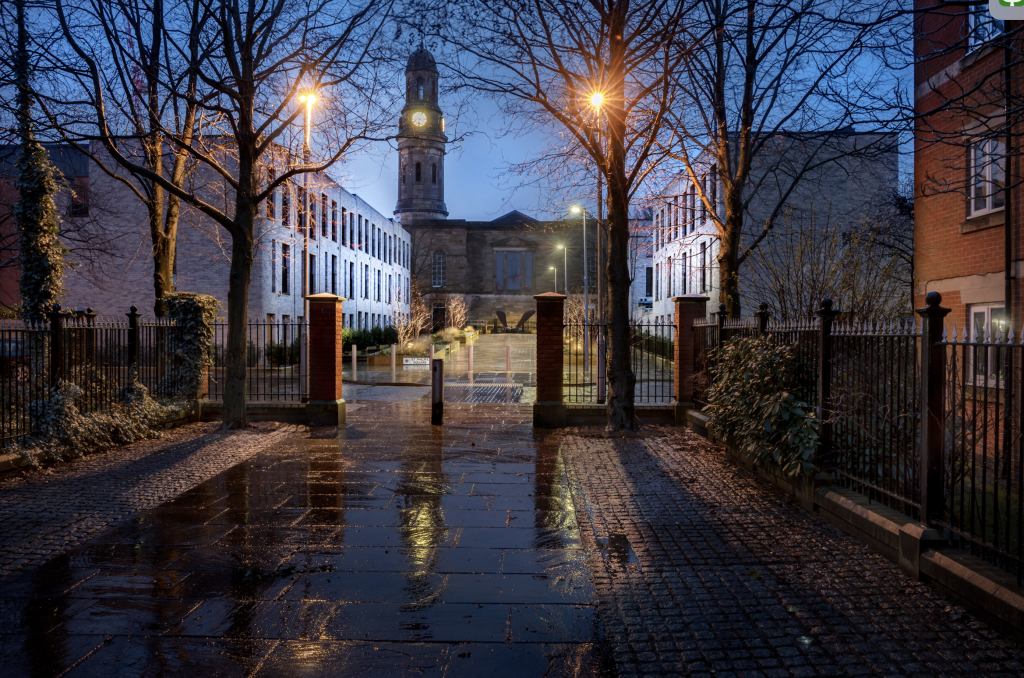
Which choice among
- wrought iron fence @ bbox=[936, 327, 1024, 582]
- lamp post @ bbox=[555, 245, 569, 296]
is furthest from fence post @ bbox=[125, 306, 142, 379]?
lamp post @ bbox=[555, 245, 569, 296]

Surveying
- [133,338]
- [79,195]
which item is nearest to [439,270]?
[79,195]

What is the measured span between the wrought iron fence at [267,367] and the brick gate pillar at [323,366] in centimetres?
27

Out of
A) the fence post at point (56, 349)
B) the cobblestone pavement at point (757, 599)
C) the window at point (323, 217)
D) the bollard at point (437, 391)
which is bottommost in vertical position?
the cobblestone pavement at point (757, 599)

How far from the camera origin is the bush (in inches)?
261

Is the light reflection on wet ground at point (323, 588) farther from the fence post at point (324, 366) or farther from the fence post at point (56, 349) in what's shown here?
the fence post at point (324, 366)

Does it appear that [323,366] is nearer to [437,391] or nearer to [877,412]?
[437,391]

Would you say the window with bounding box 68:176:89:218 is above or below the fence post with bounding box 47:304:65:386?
above

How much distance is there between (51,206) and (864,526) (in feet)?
42.0

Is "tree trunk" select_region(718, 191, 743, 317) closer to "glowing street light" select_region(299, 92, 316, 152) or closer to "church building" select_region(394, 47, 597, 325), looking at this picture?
"glowing street light" select_region(299, 92, 316, 152)

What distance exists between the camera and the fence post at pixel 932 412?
478cm

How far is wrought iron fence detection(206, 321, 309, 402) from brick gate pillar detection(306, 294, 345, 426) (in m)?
0.27

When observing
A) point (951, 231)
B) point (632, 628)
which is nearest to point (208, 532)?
point (632, 628)

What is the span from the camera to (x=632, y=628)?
12.7ft

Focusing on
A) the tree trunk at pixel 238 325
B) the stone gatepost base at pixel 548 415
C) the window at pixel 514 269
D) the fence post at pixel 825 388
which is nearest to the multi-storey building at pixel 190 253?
the tree trunk at pixel 238 325
